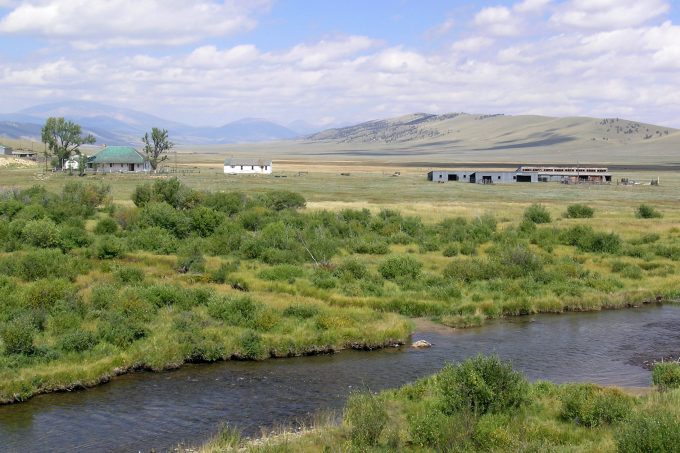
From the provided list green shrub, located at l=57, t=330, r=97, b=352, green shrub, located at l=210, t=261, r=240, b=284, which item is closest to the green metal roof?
green shrub, located at l=210, t=261, r=240, b=284

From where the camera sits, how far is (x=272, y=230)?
50.6 m

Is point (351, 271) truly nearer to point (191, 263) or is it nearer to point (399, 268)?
point (399, 268)

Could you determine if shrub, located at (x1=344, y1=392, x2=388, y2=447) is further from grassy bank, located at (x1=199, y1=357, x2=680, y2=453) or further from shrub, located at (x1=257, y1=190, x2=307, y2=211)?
shrub, located at (x1=257, y1=190, x2=307, y2=211)

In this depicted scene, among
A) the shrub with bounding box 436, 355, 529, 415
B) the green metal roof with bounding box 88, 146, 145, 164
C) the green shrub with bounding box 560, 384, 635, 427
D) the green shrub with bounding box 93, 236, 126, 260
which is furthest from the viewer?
the green metal roof with bounding box 88, 146, 145, 164

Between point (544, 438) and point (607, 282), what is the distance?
81.1 feet

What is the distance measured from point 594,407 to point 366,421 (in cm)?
672

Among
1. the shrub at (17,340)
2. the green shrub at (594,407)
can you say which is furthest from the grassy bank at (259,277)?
the green shrub at (594,407)

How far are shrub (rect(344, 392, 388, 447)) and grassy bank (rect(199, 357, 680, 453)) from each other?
25 millimetres

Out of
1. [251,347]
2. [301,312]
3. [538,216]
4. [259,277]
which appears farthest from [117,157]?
[251,347]

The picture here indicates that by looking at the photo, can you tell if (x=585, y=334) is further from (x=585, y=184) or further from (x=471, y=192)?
(x=585, y=184)

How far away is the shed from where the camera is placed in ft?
441

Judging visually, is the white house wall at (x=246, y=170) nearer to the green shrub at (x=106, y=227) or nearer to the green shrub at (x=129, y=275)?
the green shrub at (x=106, y=227)

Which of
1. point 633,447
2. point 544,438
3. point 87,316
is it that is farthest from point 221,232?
point 633,447

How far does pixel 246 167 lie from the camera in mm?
146875
